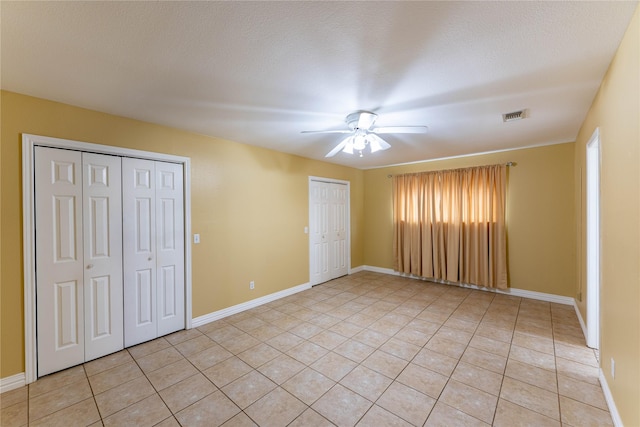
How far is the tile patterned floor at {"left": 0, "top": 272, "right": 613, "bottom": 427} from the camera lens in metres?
1.82

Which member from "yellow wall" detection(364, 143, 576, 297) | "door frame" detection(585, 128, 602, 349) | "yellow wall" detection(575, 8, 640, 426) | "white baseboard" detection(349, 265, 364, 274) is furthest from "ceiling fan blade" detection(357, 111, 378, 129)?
"white baseboard" detection(349, 265, 364, 274)

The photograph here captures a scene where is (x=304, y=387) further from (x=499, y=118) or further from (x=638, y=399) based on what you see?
(x=499, y=118)

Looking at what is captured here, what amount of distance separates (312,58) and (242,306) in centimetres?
338

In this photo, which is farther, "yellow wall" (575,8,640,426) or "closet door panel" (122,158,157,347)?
"closet door panel" (122,158,157,347)

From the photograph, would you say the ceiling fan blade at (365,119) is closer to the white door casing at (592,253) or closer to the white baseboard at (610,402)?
the white door casing at (592,253)

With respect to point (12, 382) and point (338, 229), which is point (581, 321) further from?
point (12, 382)

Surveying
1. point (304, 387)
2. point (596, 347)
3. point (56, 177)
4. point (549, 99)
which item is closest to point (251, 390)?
point (304, 387)

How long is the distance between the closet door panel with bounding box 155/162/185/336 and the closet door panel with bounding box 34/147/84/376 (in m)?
0.69

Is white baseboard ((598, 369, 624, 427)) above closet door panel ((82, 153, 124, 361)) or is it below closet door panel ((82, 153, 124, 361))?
below

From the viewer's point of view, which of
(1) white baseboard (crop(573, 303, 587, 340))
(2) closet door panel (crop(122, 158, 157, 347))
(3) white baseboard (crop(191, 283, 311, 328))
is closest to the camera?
(2) closet door panel (crop(122, 158, 157, 347))

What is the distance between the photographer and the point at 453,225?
4.79 metres

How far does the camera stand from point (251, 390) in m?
2.09

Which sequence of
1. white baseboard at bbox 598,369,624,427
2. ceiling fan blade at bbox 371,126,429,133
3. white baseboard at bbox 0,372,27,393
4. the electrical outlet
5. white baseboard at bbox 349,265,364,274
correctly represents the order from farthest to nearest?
1. white baseboard at bbox 349,265,364,274
2. ceiling fan blade at bbox 371,126,429,133
3. white baseboard at bbox 0,372,27,393
4. the electrical outlet
5. white baseboard at bbox 598,369,624,427

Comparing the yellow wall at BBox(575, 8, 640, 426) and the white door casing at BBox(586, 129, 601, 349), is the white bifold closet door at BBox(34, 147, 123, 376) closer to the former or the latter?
the yellow wall at BBox(575, 8, 640, 426)
